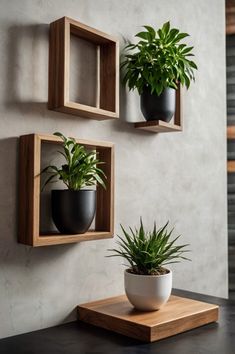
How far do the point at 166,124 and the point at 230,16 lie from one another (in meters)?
1.30

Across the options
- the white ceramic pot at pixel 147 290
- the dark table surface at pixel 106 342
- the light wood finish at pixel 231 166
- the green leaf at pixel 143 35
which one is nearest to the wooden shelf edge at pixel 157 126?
the green leaf at pixel 143 35

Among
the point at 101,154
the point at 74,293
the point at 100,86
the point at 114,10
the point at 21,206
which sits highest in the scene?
the point at 114,10

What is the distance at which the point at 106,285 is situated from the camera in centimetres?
154

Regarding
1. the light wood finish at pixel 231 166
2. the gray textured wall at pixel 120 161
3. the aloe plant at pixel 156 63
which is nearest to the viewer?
the gray textured wall at pixel 120 161

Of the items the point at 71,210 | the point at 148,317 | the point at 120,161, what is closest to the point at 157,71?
the point at 120,161

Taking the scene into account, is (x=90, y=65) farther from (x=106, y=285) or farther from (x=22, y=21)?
(x=106, y=285)

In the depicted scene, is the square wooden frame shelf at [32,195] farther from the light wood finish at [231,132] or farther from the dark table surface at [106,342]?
the light wood finish at [231,132]

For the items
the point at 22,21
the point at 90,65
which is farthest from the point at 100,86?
the point at 22,21

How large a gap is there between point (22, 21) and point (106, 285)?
948mm

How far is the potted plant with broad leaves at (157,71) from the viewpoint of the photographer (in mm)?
1550

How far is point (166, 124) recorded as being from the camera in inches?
63.6

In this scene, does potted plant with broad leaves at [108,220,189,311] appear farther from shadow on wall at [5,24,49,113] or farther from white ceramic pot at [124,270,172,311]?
shadow on wall at [5,24,49,113]

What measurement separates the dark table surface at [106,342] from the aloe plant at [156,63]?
851 mm

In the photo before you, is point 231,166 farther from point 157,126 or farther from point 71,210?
point 71,210
